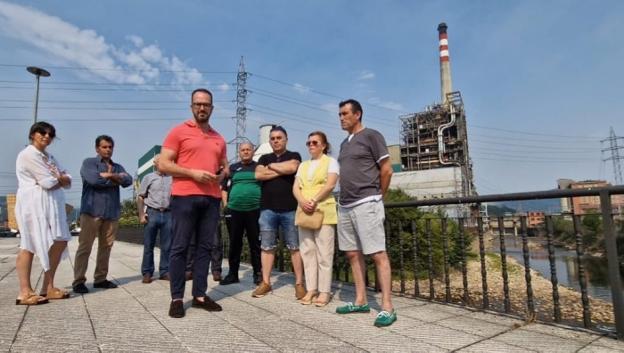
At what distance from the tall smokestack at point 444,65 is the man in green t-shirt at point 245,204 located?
63557 mm

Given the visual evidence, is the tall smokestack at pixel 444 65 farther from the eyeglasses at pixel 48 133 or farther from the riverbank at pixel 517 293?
the eyeglasses at pixel 48 133

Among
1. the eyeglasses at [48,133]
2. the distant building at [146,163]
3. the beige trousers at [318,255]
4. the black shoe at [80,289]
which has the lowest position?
the black shoe at [80,289]

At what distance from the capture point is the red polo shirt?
10.9 ft

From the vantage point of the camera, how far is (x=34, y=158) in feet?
11.9

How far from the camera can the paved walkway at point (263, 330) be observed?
2352mm

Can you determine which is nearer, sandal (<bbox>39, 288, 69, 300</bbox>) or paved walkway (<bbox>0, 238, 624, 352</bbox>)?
paved walkway (<bbox>0, 238, 624, 352</bbox>)

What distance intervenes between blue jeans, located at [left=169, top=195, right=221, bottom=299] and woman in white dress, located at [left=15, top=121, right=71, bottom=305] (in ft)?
4.35

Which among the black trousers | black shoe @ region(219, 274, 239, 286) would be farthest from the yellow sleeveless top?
black shoe @ region(219, 274, 239, 286)

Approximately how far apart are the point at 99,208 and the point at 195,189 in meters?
1.80

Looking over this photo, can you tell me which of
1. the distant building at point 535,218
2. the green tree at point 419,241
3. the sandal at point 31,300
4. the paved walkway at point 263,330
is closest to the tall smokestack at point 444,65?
the green tree at point 419,241

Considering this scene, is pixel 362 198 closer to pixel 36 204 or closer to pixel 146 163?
pixel 36 204

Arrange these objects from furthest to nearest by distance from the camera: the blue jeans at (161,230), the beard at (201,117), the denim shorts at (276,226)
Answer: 1. the blue jeans at (161,230)
2. the denim shorts at (276,226)
3. the beard at (201,117)

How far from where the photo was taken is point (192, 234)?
340cm

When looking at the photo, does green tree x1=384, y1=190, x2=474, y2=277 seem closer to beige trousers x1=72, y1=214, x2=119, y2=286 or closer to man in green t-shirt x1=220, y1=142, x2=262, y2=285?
man in green t-shirt x1=220, y1=142, x2=262, y2=285
